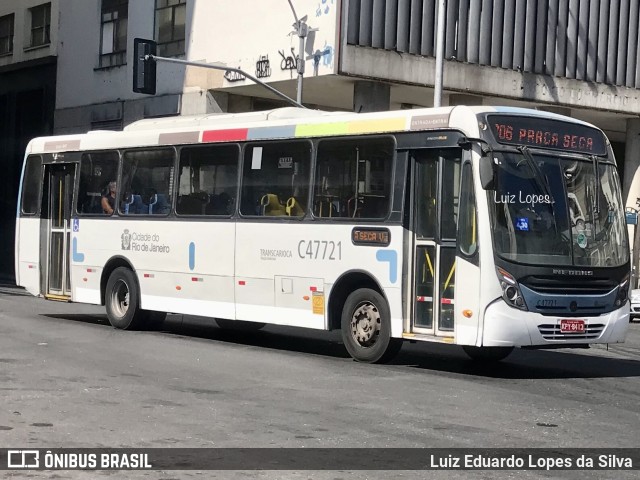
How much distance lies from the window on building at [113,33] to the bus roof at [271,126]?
1997cm

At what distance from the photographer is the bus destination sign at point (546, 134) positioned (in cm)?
1396

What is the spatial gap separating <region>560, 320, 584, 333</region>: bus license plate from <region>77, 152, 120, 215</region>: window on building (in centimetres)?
827

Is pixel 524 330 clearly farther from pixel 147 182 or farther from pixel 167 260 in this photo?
pixel 147 182

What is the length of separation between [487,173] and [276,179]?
3.79 m

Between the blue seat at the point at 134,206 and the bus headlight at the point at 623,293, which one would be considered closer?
the bus headlight at the point at 623,293

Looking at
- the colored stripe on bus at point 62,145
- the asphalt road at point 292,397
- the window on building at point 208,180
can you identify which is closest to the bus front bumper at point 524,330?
the asphalt road at point 292,397

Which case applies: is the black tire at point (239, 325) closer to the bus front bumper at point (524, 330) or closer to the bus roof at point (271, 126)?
the bus roof at point (271, 126)

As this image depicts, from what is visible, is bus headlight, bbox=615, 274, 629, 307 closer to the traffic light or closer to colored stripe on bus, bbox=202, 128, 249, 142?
colored stripe on bus, bbox=202, 128, 249, 142

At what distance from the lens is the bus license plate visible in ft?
45.4

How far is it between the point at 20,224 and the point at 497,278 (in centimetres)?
1070

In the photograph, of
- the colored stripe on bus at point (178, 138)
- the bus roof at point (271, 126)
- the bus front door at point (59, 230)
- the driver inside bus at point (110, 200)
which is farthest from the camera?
the bus front door at point (59, 230)

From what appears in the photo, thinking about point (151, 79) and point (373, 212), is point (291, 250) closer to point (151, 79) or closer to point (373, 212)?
point (373, 212)

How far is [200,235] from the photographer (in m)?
17.6

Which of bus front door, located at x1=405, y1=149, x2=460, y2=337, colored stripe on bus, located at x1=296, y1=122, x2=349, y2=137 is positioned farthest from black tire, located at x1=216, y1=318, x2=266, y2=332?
bus front door, located at x1=405, y1=149, x2=460, y2=337
